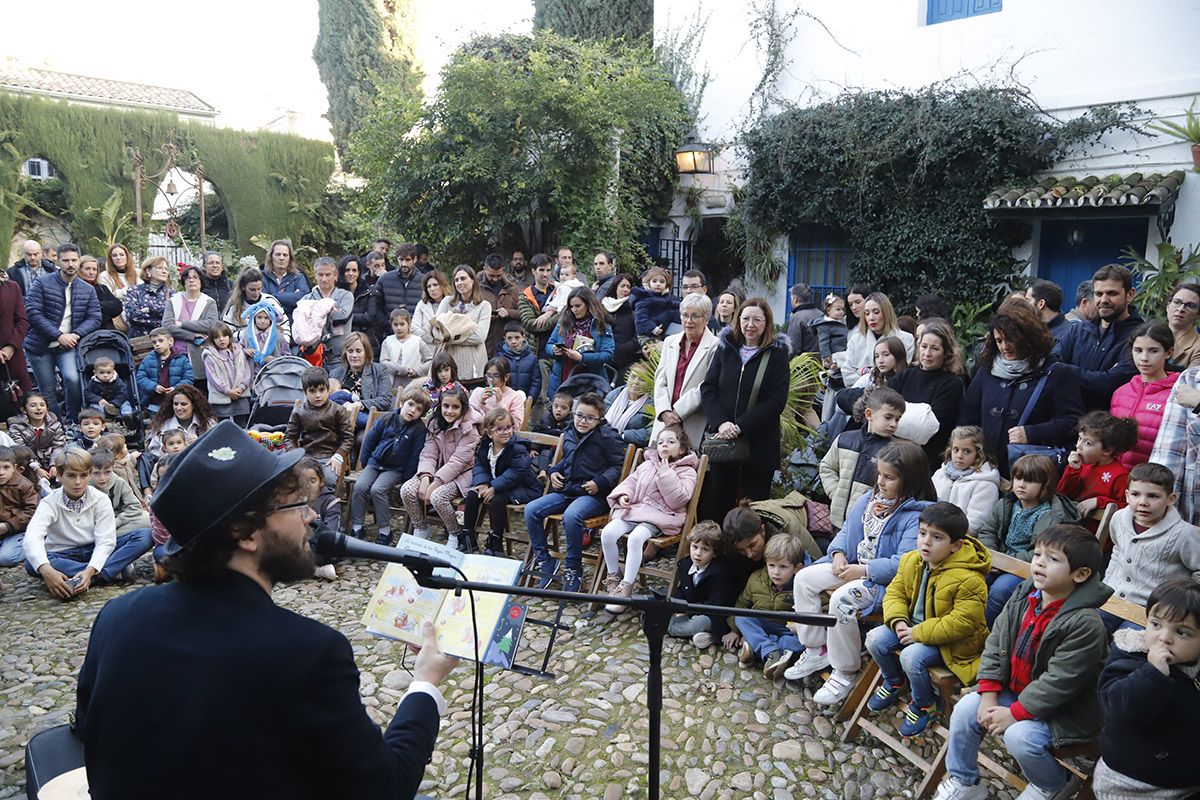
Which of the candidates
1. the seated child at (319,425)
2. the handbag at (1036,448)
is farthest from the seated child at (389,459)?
the handbag at (1036,448)

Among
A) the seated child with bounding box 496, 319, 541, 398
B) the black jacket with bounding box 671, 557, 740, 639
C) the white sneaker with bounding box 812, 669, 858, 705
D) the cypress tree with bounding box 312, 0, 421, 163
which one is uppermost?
the cypress tree with bounding box 312, 0, 421, 163

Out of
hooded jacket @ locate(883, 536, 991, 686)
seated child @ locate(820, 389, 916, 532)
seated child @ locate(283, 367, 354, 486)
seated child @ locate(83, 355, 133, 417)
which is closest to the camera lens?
hooded jacket @ locate(883, 536, 991, 686)

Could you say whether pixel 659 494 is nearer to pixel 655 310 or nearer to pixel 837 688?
pixel 837 688

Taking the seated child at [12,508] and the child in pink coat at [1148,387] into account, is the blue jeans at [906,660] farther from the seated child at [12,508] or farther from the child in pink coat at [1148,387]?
the seated child at [12,508]

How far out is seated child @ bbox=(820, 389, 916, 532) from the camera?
5.19 m

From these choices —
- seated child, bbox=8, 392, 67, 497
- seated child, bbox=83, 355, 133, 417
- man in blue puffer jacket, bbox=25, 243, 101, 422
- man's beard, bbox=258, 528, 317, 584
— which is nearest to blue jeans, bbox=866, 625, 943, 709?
man's beard, bbox=258, 528, 317, 584

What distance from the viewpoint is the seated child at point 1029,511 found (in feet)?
14.5

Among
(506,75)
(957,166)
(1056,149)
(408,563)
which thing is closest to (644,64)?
(506,75)

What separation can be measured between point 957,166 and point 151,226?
15.9 m

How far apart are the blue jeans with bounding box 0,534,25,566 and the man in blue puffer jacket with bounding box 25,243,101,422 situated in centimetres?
282

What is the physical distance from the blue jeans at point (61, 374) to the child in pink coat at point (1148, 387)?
898 centimetres

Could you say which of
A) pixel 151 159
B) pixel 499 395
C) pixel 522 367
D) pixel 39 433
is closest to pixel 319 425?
pixel 499 395

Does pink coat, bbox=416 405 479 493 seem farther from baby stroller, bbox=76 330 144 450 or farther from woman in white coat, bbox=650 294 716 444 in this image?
baby stroller, bbox=76 330 144 450

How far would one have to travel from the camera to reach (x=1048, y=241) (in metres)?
10.0
